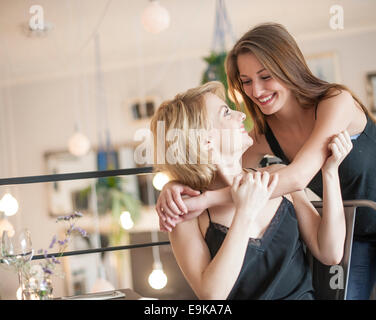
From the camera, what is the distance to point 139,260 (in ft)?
18.8

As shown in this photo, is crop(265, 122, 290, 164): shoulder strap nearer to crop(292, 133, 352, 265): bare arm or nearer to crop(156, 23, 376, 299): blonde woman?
crop(156, 23, 376, 299): blonde woman

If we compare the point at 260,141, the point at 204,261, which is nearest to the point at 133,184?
the point at 260,141

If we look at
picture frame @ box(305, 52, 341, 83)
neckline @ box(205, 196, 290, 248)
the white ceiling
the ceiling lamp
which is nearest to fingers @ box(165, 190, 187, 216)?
neckline @ box(205, 196, 290, 248)

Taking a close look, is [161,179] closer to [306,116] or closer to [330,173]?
[306,116]

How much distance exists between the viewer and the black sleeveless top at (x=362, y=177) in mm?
1317

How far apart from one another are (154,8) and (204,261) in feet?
6.68

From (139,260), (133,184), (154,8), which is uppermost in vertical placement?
(154,8)

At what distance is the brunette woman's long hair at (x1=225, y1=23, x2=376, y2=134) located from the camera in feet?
4.08

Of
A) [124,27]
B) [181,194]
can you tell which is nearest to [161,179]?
[181,194]

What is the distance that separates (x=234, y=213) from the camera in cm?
113

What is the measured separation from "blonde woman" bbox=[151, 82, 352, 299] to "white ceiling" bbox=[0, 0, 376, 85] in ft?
8.28
